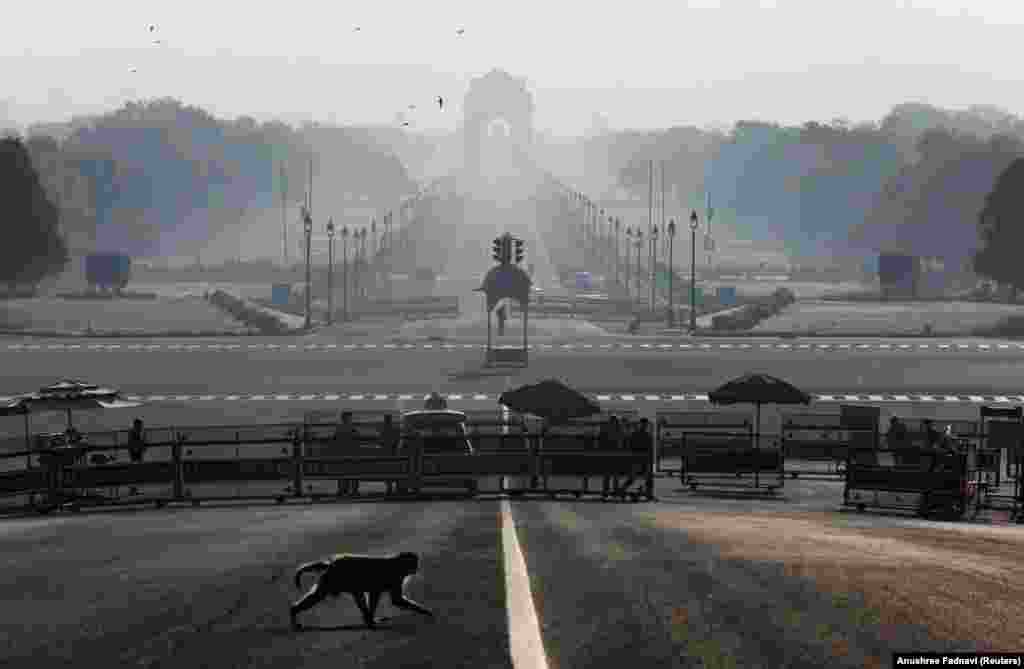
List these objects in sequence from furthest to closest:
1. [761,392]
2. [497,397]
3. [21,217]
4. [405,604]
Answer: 1. [21,217]
2. [497,397]
3. [761,392]
4. [405,604]

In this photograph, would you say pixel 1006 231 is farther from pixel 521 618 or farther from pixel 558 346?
pixel 521 618

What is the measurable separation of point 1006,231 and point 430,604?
93.8 metres

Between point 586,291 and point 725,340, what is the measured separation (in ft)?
190

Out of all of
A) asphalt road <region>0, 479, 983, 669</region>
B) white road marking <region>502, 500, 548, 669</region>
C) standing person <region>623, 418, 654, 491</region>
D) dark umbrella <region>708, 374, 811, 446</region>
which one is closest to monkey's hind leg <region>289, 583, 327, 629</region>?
asphalt road <region>0, 479, 983, 669</region>

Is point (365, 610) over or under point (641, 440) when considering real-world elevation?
over

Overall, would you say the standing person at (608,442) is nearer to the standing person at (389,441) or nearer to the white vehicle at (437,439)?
the white vehicle at (437,439)

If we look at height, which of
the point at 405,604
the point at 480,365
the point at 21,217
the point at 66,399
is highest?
the point at 21,217

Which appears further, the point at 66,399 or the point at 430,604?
the point at 66,399

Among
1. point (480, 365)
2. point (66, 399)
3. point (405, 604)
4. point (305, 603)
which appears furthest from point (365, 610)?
point (480, 365)

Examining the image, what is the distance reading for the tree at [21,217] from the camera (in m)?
98.1

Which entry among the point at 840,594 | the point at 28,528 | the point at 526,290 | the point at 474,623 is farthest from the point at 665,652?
the point at 526,290

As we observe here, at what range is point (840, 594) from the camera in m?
Answer: 11.4

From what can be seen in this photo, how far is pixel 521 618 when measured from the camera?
1052 centimetres

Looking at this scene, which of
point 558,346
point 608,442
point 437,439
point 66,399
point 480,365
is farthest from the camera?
point 558,346
